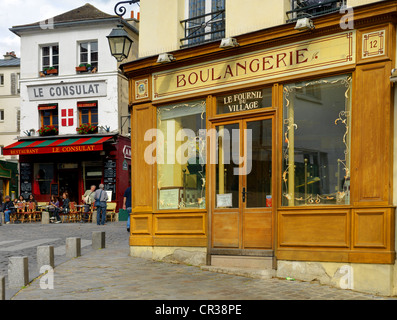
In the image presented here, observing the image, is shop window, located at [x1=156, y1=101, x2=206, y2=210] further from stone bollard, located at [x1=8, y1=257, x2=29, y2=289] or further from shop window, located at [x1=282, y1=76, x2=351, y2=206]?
stone bollard, located at [x1=8, y1=257, x2=29, y2=289]

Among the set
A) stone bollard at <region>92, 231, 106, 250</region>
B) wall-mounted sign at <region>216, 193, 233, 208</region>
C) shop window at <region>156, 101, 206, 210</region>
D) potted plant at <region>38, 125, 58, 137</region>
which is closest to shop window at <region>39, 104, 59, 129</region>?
potted plant at <region>38, 125, 58, 137</region>

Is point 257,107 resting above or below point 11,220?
above

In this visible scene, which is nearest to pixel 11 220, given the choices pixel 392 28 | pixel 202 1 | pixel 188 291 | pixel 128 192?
pixel 128 192

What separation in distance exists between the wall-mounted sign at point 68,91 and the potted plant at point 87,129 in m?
1.48

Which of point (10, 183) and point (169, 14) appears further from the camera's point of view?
point (10, 183)

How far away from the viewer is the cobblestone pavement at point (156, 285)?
761cm

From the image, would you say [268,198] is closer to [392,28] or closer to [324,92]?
[324,92]

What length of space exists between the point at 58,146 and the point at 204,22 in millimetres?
18196

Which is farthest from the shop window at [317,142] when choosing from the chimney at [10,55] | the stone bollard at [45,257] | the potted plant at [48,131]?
the chimney at [10,55]

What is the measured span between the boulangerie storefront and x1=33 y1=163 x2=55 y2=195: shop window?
19.1 metres

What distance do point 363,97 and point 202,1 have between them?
4.20m

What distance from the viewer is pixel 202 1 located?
11117 millimetres

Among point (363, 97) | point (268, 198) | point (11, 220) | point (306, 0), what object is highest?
point (306, 0)
